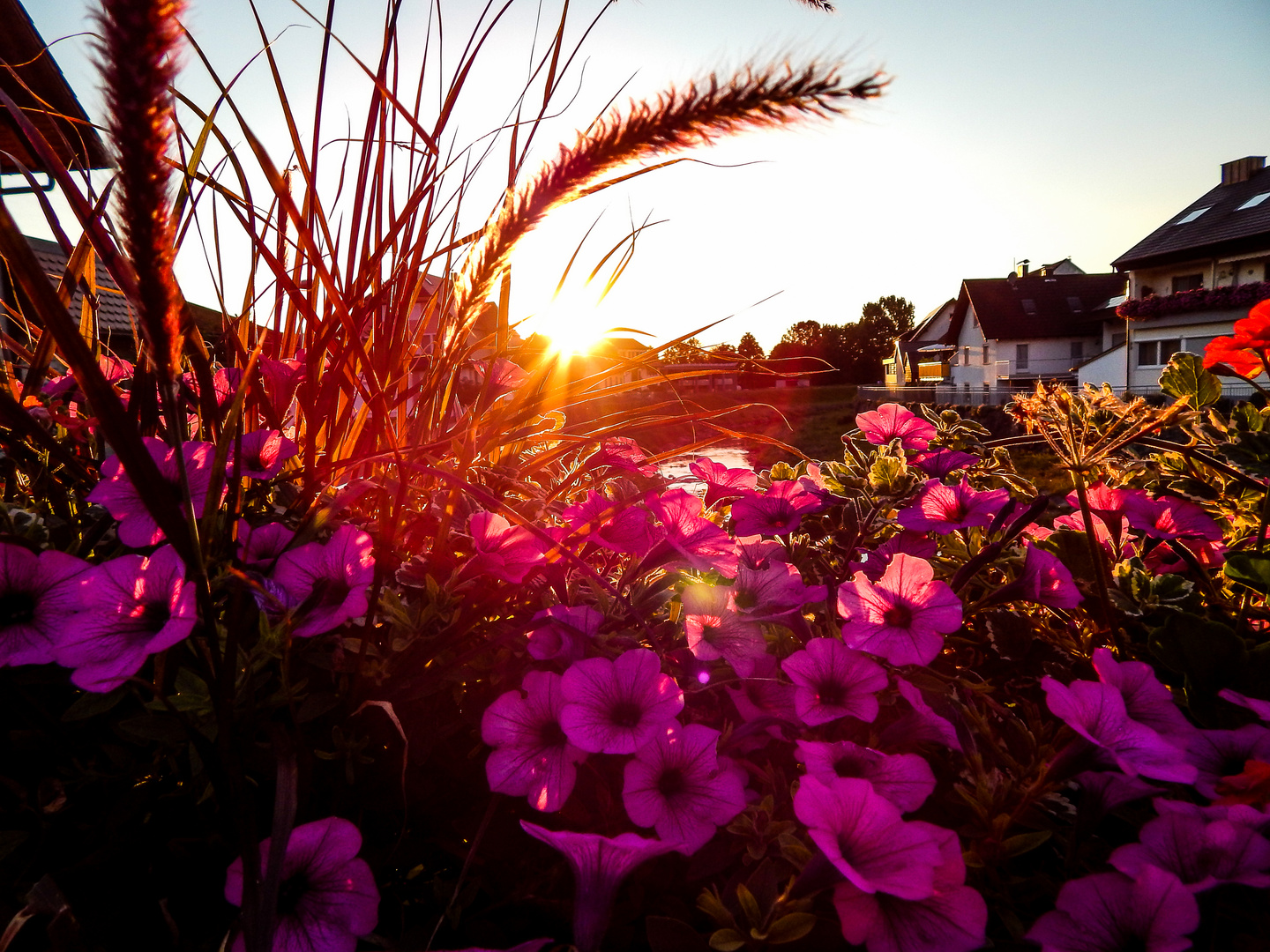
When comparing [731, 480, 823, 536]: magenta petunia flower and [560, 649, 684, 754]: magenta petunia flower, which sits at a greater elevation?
[731, 480, 823, 536]: magenta petunia flower

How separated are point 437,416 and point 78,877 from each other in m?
0.69

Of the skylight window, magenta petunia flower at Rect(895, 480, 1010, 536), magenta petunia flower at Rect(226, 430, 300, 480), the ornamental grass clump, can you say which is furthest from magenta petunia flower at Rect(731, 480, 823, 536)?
the skylight window

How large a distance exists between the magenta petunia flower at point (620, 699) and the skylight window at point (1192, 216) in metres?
32.3


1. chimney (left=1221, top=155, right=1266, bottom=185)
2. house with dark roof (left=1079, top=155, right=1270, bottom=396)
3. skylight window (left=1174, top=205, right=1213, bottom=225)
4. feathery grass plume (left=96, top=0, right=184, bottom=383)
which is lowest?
feathery grass plume (left=96, top=0, right=184, bottom=383)

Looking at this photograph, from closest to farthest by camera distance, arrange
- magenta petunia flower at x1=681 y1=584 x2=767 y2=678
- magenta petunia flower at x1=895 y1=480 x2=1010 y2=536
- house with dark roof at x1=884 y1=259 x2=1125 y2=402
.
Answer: magenta petunia flower at x1=681 y1=584 x2=767 y2=678
magenta petunia flower at x1=895 y1=480 x2=1010 y2=536
house with dark roof at x1=884 y1=259 x2=1125 y2=402

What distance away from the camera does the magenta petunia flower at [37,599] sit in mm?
529

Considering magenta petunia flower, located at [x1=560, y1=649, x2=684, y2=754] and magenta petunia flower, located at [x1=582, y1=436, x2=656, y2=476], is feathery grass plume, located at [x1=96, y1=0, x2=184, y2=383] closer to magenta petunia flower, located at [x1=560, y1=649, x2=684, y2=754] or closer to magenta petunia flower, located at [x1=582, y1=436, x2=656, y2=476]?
magenta petunia flower, located at [x1=560, y1=649, x2=684, y2=754]

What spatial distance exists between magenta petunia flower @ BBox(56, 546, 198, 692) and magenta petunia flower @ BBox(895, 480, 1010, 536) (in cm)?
72

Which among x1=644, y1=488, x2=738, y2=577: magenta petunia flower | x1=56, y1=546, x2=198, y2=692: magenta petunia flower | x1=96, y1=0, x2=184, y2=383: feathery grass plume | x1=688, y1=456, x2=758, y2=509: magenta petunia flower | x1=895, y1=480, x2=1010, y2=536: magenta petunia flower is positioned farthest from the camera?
x1=688, y1=456, x2=758, y2=509: magenta petunia flower

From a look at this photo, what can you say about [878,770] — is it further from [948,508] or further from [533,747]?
[948,508]

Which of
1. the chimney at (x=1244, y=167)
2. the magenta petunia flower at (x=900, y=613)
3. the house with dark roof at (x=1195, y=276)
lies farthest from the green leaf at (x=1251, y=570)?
the chimney at (x=1244, y=167)

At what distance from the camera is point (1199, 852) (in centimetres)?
48

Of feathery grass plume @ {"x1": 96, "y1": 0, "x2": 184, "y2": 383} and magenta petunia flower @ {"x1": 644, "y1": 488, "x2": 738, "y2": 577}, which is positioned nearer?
feathery grass plume @ {"x1": 96, "y1": 0, "x2": 184, "y2": 383}

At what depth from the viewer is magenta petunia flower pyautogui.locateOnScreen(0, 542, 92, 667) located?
1.73 feet
